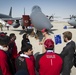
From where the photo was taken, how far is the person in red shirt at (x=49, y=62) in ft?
13.2

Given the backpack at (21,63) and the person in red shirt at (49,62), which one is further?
the person in red shirt at (49,62)

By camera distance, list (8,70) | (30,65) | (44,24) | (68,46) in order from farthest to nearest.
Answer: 1. (44,24)
2. (68,46)
3. (8,70)
4. (30,65)

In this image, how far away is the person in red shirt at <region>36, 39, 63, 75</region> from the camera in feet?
13.2

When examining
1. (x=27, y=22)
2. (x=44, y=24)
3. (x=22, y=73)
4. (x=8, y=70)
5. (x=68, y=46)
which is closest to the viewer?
(x=22, y=73)

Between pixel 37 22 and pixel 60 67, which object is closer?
pixel 60 67

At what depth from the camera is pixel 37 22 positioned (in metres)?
20.1

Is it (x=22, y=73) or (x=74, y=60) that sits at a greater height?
(x=22, y=73)

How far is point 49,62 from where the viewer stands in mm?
4043

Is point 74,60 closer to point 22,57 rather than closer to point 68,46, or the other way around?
point 68,46

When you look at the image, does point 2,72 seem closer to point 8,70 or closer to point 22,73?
point 8,70

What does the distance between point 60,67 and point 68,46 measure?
1.44m

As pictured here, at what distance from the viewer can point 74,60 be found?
5.62 metres

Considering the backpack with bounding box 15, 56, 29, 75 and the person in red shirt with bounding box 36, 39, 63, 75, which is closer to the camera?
the backpack with bounding box 15, 56, 29, 75

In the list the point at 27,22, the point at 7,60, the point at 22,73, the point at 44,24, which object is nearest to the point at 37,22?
the point at 44,24
